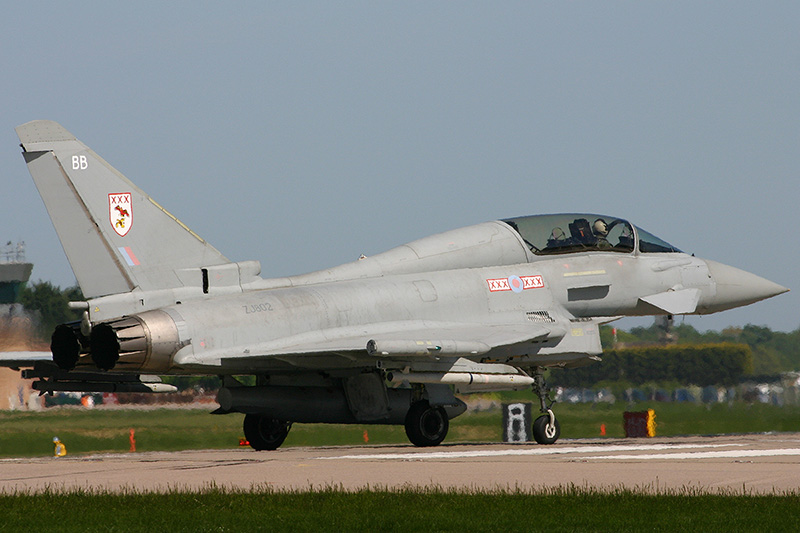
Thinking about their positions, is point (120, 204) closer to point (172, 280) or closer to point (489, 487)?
point (172, 280)

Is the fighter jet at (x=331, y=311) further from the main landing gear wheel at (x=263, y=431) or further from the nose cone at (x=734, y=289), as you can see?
the nose cone at (x=734, y=289)

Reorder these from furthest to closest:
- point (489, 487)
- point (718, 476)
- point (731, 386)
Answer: point (731, 386), point (718, 476), point (489, 487)

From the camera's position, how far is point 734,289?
802 inches

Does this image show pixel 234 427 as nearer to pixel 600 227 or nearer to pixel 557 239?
pixel 557 239

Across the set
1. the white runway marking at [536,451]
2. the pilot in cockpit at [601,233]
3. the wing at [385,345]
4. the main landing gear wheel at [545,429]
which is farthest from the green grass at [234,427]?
the wing at [385,345]

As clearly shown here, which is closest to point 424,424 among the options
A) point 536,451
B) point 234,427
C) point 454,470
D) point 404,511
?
point 536,451

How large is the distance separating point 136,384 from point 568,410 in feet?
31.3

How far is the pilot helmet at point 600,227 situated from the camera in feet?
64.0

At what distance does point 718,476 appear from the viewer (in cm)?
1115

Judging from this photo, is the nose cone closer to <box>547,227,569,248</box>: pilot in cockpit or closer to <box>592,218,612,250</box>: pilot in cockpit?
<box>592,218,612,250</box>: pilot in cockpit

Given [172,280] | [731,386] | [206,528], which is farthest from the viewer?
[731,386]

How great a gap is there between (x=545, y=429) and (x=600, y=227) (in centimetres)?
Answer: 399

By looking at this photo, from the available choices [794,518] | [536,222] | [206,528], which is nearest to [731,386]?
[536,222]

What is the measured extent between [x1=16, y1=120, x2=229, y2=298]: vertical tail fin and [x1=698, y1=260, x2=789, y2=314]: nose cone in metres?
9.21
